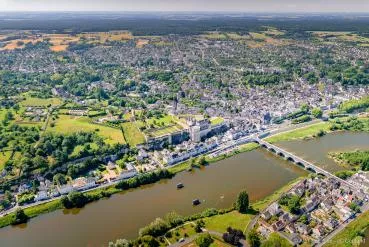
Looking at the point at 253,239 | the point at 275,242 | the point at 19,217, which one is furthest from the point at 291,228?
the point at 19,217

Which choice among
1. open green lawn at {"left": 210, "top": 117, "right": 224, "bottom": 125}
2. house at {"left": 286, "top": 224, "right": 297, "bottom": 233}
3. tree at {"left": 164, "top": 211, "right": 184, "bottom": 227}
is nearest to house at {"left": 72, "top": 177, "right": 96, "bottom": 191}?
tree at {"left": 164, "top": 211, "right": 184, "bottom": 227}

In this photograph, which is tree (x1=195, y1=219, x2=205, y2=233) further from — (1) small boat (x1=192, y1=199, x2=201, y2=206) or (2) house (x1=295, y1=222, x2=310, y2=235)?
(2) house (x1=295, y1=222, x2=310, y2=235)

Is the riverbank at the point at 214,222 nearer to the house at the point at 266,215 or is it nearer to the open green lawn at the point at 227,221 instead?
the open green lawn at the point at 227,221

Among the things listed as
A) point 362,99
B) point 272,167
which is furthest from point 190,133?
point 362,99

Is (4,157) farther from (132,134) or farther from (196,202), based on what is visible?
(196,202)

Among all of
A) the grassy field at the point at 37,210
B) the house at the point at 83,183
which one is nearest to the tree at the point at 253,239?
the house at the point at 83,183

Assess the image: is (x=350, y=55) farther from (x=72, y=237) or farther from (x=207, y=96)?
(x=72, y=237)
